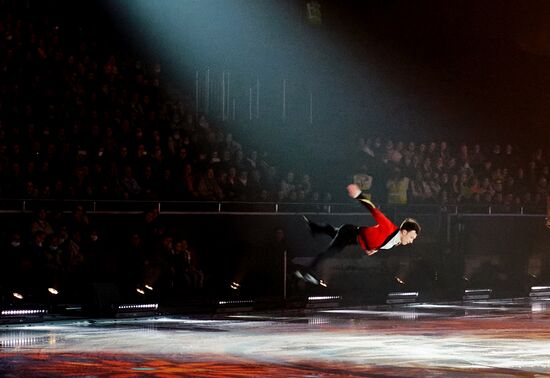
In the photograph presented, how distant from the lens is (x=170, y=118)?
80.2 feet

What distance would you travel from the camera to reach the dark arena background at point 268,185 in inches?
670

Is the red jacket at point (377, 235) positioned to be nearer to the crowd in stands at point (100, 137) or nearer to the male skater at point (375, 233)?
the male skater at point (375, 233)

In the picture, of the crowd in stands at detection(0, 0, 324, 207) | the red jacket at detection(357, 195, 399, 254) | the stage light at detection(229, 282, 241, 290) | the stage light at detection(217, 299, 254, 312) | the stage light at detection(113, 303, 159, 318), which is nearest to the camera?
the red jacket at detection(357, 195, 399, 254)

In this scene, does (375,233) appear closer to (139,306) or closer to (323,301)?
(139,306)

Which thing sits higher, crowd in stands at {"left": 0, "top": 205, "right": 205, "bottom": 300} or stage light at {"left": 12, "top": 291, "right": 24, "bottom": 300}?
crowd in stands at {"left": 0, "top": 205, "right": 205, "bottom": 300}

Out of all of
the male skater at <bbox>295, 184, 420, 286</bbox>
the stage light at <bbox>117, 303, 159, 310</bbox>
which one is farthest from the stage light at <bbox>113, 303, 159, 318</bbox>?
the male skater at <bbox>295, 184, 420, 286</bbox>

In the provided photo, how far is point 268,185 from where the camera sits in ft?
79.6

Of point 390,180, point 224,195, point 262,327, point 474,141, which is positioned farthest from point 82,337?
point 474,141

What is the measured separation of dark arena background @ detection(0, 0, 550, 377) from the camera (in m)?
17.0

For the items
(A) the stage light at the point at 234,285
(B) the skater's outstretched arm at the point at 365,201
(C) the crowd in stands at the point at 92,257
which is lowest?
(A) the stage light at the point at 234,285

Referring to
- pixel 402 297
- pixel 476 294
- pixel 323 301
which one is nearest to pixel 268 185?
pixel 323 301

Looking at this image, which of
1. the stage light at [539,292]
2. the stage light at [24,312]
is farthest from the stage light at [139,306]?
the stage light at [539,292]

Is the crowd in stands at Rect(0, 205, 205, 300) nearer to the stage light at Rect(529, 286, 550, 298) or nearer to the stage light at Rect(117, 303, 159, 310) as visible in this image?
the stage light at Rect(117, 303, 159, 310)

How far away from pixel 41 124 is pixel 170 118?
334cm
